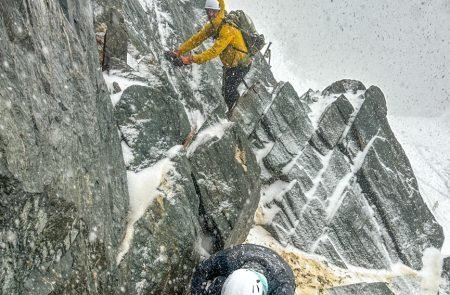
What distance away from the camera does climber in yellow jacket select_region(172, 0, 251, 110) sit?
804cm

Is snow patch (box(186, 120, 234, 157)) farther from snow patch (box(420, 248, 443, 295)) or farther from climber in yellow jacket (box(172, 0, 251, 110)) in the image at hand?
snow patch (box(420, 248, 443, 295))

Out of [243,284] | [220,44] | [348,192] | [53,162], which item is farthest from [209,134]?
[348,192]

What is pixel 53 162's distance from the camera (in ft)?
11.7

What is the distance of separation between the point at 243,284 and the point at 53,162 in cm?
268

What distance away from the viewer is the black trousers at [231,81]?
9.65 m

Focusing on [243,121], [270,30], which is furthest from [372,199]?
[270,30]

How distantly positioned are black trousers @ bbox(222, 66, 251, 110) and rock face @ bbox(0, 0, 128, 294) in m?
5.08

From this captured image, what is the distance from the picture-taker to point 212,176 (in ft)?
23.7

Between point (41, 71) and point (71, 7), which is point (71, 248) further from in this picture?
point (71, 7)

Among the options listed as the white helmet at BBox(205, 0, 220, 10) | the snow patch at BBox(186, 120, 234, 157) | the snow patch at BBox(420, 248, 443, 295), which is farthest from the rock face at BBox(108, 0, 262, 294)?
the snow patch at BBox(420, 248, 443, 295)

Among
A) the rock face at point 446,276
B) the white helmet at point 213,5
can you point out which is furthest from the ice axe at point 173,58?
the rock face at point 446,276

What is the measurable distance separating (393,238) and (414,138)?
1976cm

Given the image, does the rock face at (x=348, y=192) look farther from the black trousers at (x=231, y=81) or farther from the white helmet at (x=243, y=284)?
the white helmet at (x=243, y=284)

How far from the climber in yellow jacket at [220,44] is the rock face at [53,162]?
3.37m
